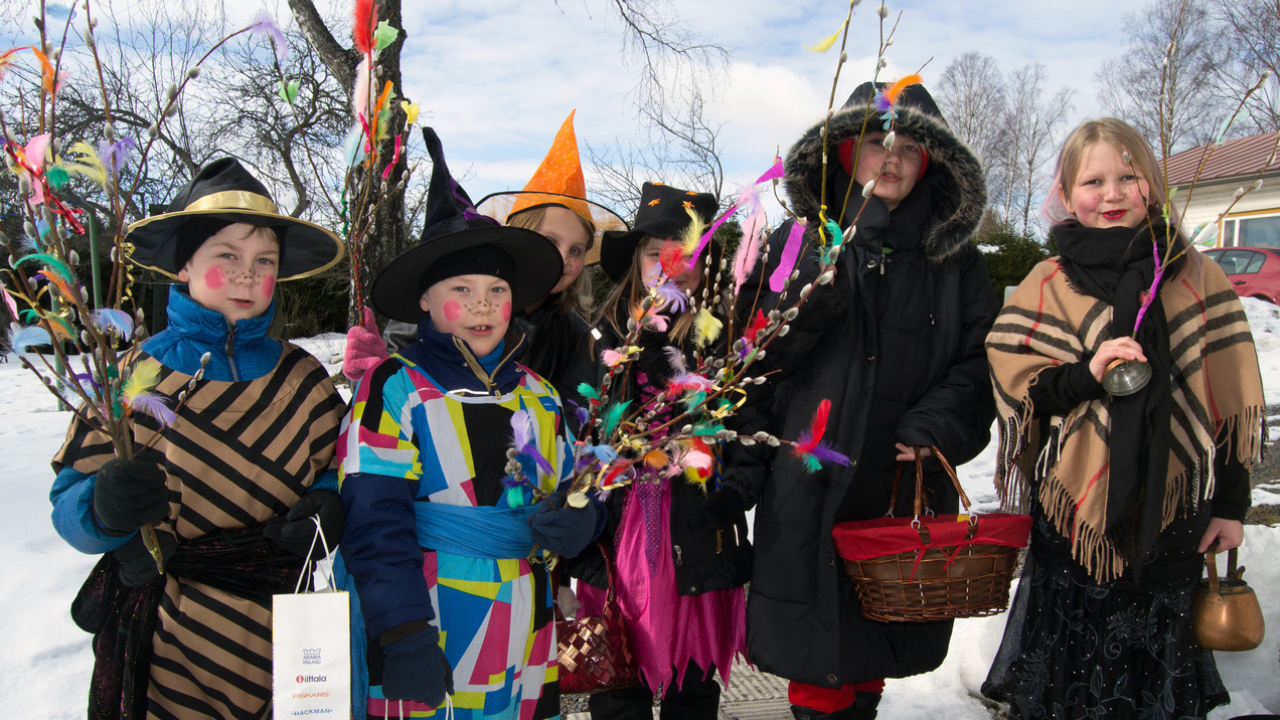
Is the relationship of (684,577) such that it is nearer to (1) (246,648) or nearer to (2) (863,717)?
(2) (863,717)

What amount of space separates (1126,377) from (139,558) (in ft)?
7.75

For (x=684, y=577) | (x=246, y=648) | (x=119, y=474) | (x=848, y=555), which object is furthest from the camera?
(x=684, y=577)

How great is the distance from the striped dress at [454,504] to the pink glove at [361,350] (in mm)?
208

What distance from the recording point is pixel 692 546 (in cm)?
238

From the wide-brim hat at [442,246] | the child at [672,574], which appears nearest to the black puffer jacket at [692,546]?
the child at [672,574]

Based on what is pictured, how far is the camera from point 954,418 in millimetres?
2264

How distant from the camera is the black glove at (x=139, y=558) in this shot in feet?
5.36

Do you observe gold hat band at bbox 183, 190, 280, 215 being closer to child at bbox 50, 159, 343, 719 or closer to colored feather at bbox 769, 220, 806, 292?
child at bbox 50, 159, 343, 719

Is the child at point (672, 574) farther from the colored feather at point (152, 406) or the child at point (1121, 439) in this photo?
the colored feather at point (152, 406)

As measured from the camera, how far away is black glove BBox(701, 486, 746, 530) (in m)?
2.30

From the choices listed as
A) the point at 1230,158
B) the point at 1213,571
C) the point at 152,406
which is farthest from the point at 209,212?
the point at 1230,158

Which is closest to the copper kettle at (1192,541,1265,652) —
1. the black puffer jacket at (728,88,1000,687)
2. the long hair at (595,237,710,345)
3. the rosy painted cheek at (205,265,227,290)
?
the black puffer jacket at (728,88,1000,687)

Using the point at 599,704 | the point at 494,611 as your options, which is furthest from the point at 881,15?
the point at 599,704

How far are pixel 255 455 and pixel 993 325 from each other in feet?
6.77
